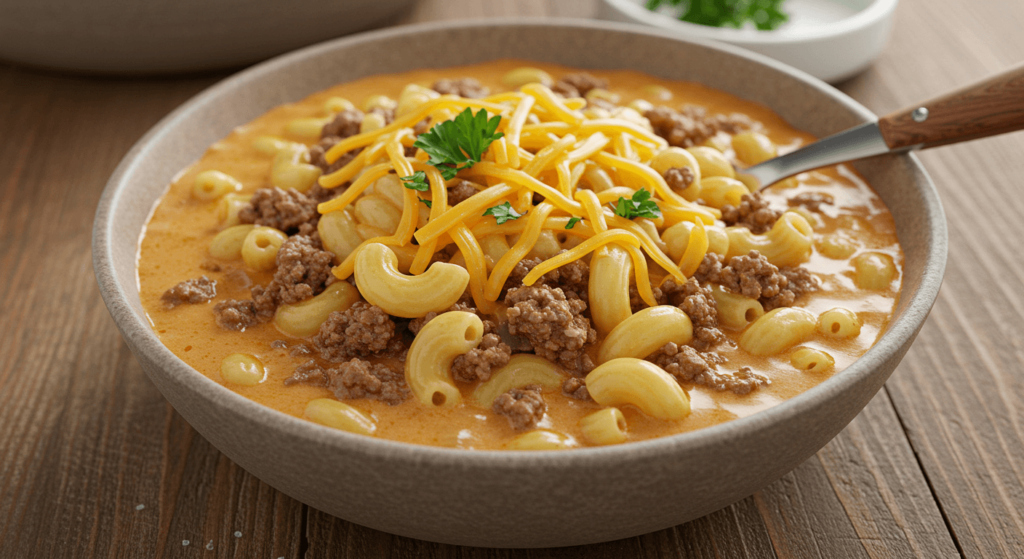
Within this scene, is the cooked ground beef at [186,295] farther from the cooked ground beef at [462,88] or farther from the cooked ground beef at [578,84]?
the cooked ground beef at [578,84]

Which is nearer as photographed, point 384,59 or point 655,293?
point 655,293

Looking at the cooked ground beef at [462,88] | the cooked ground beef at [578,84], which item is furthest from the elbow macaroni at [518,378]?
the cooked ground beef at [578,84]

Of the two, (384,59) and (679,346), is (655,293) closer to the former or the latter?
(679,346)

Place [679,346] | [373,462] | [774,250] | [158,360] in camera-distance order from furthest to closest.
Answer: [774,250] < [679,346] < [158,360] < [373,462]

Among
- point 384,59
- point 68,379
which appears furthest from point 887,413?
point 68,379

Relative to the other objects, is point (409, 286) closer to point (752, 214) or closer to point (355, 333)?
point (355, 333)

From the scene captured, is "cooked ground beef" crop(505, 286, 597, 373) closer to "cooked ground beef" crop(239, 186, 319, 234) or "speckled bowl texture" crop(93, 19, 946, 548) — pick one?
"speckled bowl texture" crop(93, 19, 946, 548)

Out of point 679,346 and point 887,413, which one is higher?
point 679,346
